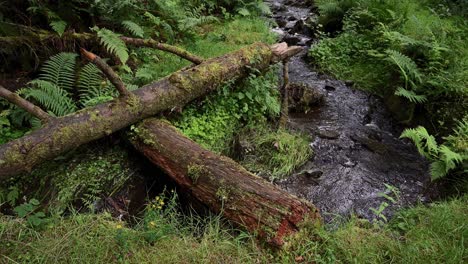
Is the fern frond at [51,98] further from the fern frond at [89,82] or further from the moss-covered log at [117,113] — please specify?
the moss-covered log at [117,113]

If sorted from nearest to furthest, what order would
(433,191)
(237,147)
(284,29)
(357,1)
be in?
(433,191), (237,147), (357,1), (284,29)

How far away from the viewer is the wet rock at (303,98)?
245 inches

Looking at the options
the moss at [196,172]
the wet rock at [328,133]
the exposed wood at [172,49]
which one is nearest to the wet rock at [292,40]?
the wet rock at [328,133]

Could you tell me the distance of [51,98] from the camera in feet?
13.9

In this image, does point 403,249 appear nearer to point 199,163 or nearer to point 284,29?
point 199,163

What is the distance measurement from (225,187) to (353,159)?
260cm

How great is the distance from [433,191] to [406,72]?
2.52m

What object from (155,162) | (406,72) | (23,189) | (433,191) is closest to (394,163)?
(433,191)

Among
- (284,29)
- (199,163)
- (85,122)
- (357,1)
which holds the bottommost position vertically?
(284,29)

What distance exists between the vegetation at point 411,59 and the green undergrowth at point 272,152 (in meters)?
1.45

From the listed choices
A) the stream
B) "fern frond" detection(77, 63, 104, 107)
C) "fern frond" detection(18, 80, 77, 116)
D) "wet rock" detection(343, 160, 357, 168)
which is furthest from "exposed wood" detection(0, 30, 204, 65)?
"wet rock" detection(343, 160, 357, 168)

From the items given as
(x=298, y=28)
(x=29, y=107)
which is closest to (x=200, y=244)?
(x=29, y=107)

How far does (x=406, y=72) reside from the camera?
20.2ft

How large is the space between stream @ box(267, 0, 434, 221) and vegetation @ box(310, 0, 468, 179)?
334 millimetres
